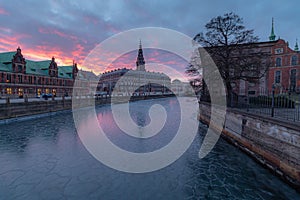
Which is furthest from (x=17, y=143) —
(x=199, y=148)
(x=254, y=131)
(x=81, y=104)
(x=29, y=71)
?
(x=29, y=71)

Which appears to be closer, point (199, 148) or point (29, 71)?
point (199, 148)

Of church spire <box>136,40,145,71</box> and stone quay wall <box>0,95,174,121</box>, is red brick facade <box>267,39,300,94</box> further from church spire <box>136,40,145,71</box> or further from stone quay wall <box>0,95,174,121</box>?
church spire <box>136,40,145,71</box>

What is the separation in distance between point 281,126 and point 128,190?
8050 millimetres

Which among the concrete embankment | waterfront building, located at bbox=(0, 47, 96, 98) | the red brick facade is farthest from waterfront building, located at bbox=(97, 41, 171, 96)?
the red brick facade

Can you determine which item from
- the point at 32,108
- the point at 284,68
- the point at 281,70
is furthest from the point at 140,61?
the point at 32,108

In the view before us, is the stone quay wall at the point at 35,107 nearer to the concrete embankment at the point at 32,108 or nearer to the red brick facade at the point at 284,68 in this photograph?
the concrete embankment at the point at 32,108

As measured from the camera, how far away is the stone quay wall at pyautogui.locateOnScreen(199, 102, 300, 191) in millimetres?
7066

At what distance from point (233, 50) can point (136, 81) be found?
339ft

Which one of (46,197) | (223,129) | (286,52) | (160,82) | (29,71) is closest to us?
(46,197)

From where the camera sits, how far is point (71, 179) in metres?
8.08

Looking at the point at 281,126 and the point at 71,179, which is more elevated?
the point at 281,126

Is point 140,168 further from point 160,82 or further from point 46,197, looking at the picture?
point 160,82

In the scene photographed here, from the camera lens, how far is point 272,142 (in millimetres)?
8461

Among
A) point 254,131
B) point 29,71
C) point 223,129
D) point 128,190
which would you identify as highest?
point 29,71
